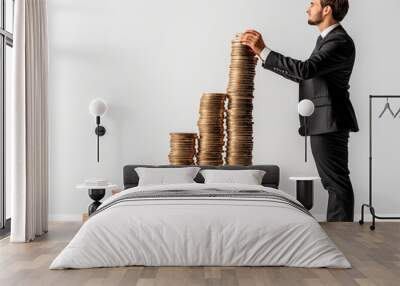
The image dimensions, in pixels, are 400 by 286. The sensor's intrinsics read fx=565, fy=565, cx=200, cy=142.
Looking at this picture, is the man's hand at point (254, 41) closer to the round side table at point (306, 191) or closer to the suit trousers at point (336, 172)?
the suit trousers at point (336, 172)

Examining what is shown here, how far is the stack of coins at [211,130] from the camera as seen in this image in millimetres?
6406

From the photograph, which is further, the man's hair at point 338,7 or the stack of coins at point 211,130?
the stack of coins at point 211,130

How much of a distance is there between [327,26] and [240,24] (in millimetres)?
1587

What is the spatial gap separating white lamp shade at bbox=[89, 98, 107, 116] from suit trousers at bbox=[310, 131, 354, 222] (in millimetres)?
2432

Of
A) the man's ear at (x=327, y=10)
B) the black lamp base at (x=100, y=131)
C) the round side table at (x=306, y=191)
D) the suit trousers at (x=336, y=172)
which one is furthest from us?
the black lamp base at (x=100, y=131)

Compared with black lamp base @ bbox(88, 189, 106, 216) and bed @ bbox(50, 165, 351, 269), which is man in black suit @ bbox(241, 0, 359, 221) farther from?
black lamp base @ bbox(88, 189, 106, 216)

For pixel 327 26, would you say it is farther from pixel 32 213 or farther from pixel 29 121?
pixel 32 213

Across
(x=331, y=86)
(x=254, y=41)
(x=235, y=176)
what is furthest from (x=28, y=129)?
(x=331, y=86)

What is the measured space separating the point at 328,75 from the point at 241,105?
1323 mm

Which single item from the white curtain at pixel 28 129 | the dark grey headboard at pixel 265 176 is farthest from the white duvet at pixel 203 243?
the dark grey headboard at pixel 265 176

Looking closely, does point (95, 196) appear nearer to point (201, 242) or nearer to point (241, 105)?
point (241, 105)

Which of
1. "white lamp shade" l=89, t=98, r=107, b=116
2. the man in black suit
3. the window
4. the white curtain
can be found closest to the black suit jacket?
the man in black suit

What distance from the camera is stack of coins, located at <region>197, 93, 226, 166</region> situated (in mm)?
6406

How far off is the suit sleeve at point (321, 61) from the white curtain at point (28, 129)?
230cm
